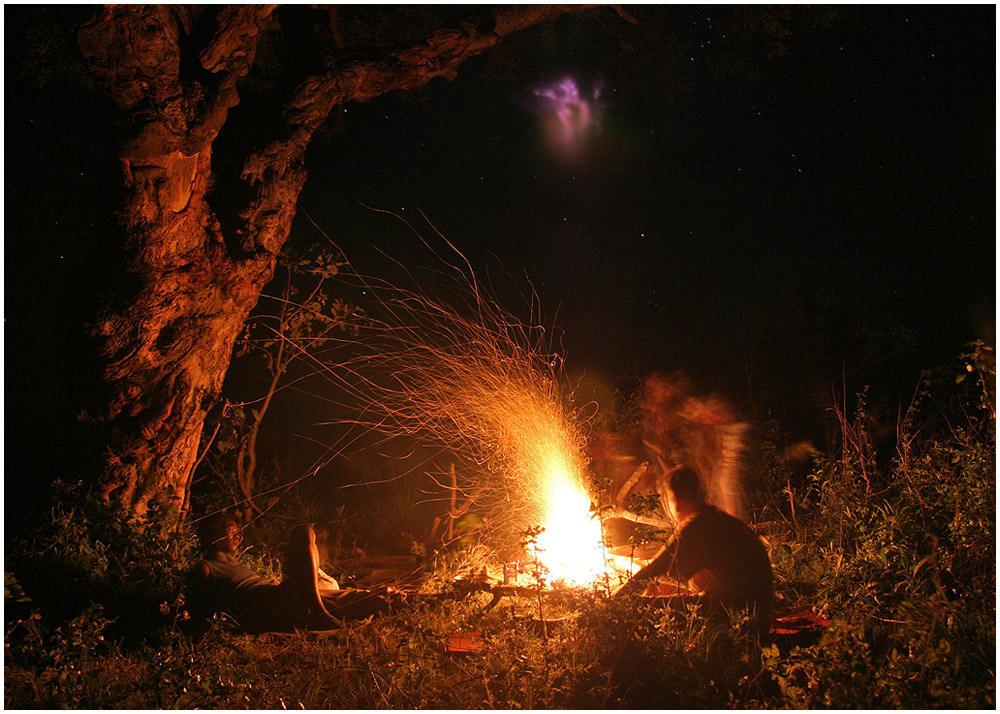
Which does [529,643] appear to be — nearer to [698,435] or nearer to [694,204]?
[698,435]

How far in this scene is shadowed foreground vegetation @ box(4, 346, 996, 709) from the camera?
312 cm

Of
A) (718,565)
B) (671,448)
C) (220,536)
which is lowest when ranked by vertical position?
(220,536)

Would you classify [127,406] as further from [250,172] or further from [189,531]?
[250,172]

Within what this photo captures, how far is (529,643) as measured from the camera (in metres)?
3.47

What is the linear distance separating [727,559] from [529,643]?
123 centimetres

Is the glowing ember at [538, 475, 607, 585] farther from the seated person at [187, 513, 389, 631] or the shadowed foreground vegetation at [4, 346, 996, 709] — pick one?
the seated person at [187, 513, 389, 631]

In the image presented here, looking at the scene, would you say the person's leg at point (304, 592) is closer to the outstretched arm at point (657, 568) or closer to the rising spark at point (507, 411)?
the rising spark at point (507, 411)

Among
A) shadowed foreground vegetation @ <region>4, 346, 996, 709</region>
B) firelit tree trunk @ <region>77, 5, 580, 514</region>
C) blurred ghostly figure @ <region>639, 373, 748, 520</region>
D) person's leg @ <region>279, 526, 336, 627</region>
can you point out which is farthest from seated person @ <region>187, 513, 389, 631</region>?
blurred ghostly figure @ <region>639, 373, 748, 520</region>

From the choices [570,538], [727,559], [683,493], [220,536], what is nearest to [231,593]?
[220,536]

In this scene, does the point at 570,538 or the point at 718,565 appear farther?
the point at 570,538

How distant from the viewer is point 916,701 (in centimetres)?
290

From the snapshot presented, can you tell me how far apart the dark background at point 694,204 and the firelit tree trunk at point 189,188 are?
1.10 metres

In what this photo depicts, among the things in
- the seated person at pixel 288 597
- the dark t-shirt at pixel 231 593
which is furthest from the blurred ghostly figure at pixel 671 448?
the dark t-shirt at pixel 231 593

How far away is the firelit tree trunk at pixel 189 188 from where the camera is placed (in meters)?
4.14
